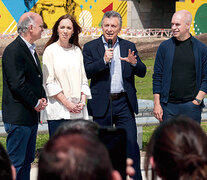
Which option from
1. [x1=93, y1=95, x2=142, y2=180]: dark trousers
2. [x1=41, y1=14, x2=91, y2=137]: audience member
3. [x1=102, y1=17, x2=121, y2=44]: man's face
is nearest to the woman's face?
[x1=41, y1=14, x2=91, y2=137]: audience member

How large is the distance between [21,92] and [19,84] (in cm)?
8

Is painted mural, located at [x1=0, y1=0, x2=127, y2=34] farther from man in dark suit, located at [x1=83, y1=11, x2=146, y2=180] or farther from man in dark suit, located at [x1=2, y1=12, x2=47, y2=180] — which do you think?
man in dark suit, located at [x1=2, y1=12, x2=47, y2=180]

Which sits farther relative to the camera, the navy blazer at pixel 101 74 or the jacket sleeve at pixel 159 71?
the jacket sleeve at pixel 159 71

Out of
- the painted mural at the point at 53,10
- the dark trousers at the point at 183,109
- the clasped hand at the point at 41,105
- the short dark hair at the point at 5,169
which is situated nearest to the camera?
the short dark hair at the point at 5,169

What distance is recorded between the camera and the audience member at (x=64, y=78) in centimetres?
456

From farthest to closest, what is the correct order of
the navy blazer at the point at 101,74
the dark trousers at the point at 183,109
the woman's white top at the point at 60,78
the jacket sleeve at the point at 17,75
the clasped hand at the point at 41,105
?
1. the dark trousers at the point at 183,109
2. the navy blazer at the point at 101,74
3. the woman's white top at the point at 60,78
4. the clasped hand at the point at 41,105
5. the jacket sleeve at the point at 17,75

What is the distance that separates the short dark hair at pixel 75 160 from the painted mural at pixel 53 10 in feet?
101

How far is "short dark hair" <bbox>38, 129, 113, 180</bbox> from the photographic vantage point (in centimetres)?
145

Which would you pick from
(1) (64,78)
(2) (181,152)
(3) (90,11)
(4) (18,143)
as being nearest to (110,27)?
(1) (64,78)

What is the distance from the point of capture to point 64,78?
15.0 feet

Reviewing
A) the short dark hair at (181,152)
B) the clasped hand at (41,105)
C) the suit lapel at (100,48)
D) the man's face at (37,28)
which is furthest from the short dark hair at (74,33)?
the short dark hair at (181,152)

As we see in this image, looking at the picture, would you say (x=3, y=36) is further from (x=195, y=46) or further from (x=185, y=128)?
(x=185, y=128)

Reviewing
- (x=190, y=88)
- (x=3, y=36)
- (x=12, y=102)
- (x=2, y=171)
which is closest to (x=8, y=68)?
(x=12, y=102)

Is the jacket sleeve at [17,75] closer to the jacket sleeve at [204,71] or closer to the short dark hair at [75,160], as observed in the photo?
the jacket sleeve at [204,71]
